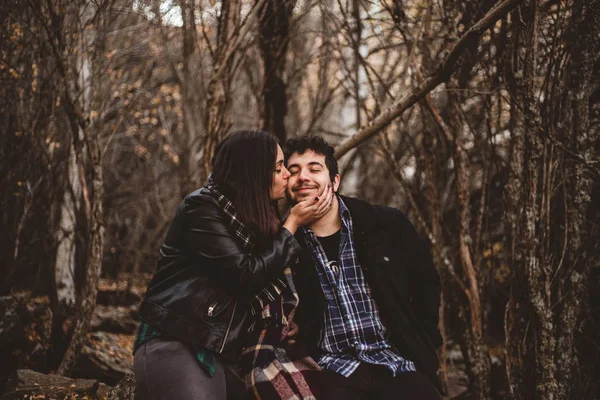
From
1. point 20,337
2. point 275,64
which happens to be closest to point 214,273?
point 275,64

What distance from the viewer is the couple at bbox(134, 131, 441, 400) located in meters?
2.50

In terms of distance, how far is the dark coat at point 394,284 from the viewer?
9.57 feet

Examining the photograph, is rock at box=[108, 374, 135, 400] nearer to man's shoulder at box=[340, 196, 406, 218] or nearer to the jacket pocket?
the jacket pocket

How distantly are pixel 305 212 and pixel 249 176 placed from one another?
40 cm

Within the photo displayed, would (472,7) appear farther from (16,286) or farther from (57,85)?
(16,286)

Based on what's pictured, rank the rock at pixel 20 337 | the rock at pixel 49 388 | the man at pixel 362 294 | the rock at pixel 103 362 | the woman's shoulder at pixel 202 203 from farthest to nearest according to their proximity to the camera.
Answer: the rock at pixel 103 362
the rock at pixel 20 337
the rock at pixel 49 388
the man at pixel 362 294
the woman's shoulder at pixel 202 203

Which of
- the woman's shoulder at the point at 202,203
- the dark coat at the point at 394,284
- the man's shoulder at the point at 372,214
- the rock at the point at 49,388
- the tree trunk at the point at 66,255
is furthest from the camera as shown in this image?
the tree trunk at the point at 66,255

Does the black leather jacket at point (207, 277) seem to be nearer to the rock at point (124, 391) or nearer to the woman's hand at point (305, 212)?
the woman's hand at point (305, 212)

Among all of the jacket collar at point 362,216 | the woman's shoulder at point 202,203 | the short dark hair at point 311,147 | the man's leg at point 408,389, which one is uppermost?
the short dark hair at point 311,147

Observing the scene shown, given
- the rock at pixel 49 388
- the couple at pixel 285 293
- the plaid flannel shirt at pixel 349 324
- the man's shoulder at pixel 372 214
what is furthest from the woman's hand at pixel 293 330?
the rock at pixel 49 388

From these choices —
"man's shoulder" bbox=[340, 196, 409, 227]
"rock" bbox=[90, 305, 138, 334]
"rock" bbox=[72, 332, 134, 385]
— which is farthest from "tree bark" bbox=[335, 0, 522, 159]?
"rock" bbox=[90, 305, 138, 334]

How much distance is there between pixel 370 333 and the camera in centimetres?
288

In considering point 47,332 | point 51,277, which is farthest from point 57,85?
point 47,332

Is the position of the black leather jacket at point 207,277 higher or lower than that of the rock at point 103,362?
higher
